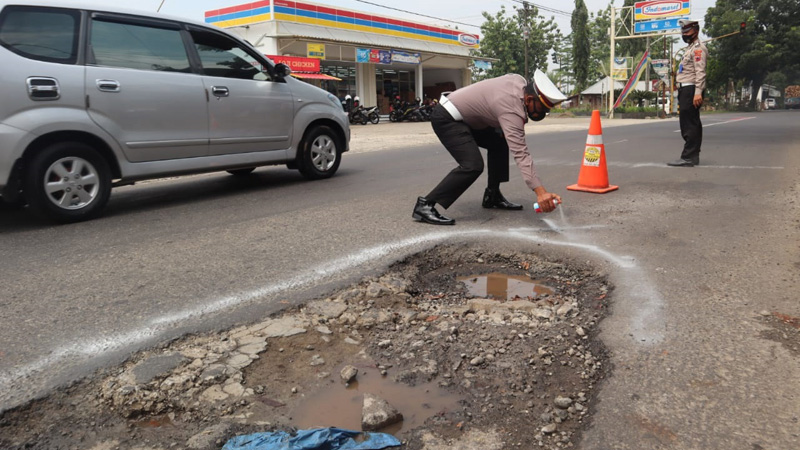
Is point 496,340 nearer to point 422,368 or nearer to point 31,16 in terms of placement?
point 422,368

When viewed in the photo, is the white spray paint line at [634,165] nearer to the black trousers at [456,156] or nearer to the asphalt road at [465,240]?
the asphalt road at [465,240]

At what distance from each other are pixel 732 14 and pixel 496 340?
2559 inches

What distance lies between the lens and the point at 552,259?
4043 millimetres

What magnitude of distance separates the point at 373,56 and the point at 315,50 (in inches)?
142

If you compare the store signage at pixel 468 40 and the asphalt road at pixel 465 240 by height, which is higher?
the store signage at pixel 468 40

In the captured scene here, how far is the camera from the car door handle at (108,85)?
5.09m

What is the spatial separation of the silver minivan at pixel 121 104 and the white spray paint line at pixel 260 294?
2580mm

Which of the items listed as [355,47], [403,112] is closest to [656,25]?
[403,112]

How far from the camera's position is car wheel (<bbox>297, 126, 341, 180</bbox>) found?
7.02 m

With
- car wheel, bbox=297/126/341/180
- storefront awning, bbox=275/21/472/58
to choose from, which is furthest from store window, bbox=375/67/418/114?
car wheel, bbox=297/126/341/180

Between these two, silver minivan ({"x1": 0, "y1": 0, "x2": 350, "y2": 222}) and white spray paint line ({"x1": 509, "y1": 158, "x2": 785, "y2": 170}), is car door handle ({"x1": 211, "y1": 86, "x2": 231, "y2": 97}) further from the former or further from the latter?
white spray paint line ({"x1": 509, "y1": 158, "x2": 785, "y2": 170})

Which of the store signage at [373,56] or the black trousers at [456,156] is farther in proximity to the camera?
the store signage at [373,56]

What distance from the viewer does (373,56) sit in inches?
1179

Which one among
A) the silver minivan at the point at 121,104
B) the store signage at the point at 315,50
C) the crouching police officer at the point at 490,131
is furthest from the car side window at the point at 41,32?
the store signage at the point at 315,50
